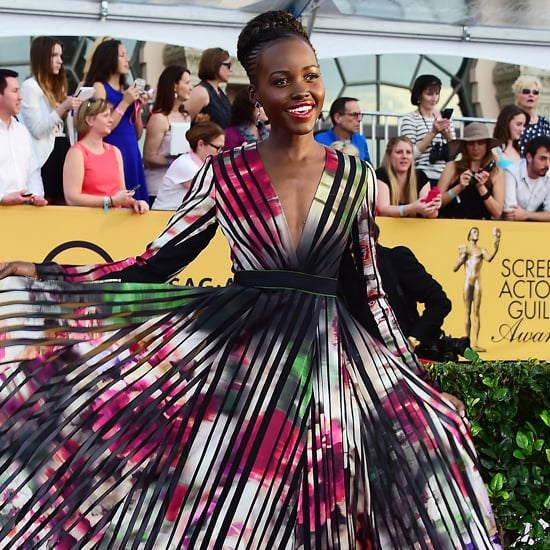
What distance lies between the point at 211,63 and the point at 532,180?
9.00 feet

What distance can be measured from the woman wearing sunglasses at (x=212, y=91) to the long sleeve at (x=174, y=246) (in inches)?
180

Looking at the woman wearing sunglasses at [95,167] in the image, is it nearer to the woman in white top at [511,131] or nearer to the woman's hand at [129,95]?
the woman's hand at [129,95]

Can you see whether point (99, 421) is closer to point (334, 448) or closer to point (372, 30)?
point (334, 448)

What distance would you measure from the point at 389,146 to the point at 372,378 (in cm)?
498

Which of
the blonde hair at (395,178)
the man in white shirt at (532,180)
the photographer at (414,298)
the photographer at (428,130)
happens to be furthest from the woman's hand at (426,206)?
the photographer at (414,298)

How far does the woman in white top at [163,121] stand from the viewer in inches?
305


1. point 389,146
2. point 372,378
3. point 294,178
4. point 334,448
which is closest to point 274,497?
point 334,448

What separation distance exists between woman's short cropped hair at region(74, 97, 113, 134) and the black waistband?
412 cm

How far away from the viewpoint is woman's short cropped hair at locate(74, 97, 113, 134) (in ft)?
23.4

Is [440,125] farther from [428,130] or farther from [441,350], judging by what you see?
[441,350]

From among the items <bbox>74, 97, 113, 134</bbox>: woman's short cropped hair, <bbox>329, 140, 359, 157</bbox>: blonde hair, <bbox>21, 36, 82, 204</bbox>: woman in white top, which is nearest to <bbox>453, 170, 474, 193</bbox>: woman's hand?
<bbox>329, 140, 359, 157</bbox>: blonde hair

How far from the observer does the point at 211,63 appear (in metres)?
8.10

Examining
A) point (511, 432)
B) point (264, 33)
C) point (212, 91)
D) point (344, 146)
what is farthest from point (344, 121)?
point (264, 33)

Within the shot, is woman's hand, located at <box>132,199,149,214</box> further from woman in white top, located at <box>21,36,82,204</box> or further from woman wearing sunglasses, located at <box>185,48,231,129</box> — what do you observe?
woman wearing sunglasses, located at <box>185,48,231,129</box>
